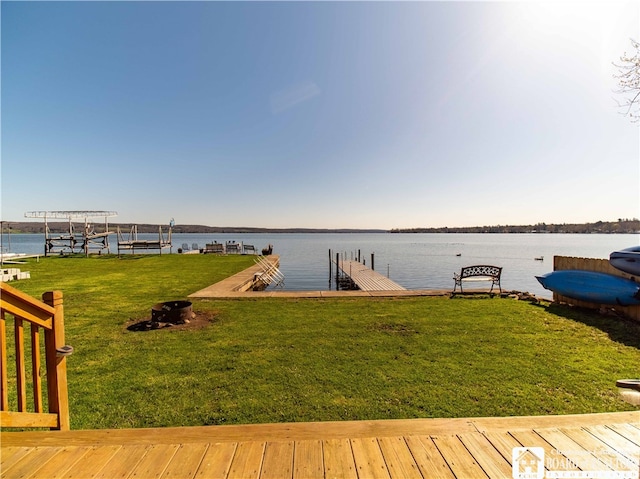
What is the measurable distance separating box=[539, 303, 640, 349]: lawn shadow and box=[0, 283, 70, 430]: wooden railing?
9.37 meters

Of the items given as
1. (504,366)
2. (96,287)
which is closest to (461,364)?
(504,366)

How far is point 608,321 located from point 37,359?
11.0 meters

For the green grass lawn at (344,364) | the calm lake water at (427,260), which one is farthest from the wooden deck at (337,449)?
the calm lake water at (427,260)

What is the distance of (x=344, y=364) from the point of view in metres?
5.16

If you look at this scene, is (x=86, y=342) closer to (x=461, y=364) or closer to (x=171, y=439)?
(x=171, y=439)

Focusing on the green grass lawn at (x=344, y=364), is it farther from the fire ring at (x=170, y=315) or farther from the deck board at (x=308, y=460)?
the deck board at (x=308, y=460)

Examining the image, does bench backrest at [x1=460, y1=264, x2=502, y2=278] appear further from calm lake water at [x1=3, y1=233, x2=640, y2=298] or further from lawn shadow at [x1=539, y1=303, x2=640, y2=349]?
calm lake water at [x1=3, y1=233, x2=640, y2=298]

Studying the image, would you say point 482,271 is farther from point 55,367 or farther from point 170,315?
point 55,367

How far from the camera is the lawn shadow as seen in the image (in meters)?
6.44

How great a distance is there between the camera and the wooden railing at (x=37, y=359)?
7.98 feet

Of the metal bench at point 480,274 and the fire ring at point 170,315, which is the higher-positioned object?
the metal bench at point 480,274

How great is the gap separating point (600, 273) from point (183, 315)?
1112cm

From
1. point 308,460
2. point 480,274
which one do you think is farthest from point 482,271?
point 308,460

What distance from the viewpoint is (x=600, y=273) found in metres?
8.18
